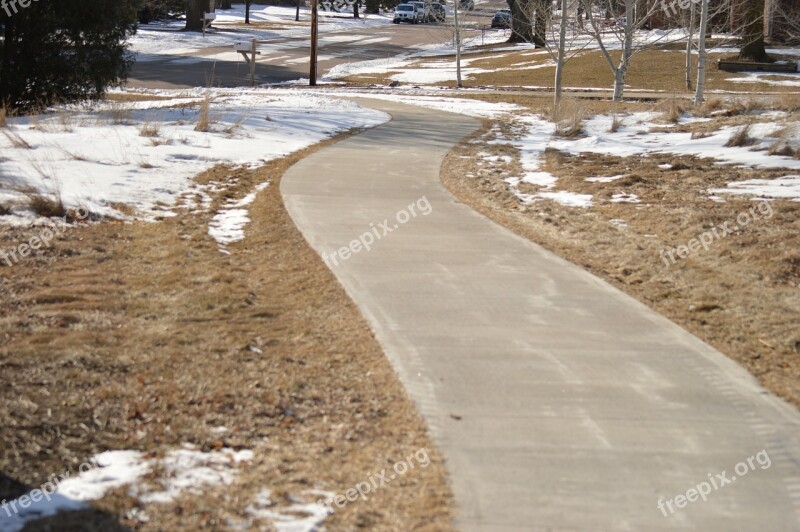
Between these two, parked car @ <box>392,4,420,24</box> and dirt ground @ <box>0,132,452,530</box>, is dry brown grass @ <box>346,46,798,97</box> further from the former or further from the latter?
parked car @ <box>392,4,420,24</box>

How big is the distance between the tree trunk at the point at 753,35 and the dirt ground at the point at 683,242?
24.5 m

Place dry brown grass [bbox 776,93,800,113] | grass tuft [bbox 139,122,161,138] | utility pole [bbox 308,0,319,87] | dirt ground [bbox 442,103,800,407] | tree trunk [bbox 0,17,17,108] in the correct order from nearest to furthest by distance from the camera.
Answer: dirt ground [bbox 442,103,800,407] → grass tuft [bbox 139,122,161,138] → dry brown grass [bbox 776,93,800,113] → tree trunk [bbox 0,17,17,108] → utility pole [bbox 308,0,319,87]

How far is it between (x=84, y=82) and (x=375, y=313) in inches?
690

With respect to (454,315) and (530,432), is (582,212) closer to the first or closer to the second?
(454,315)

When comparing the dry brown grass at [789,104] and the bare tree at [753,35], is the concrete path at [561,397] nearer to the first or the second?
the dry brown grass at [789,104]

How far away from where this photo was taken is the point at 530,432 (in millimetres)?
5020

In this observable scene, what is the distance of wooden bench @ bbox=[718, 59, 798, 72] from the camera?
120ft

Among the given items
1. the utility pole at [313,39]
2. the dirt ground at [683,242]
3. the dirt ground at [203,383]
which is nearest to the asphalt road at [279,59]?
the utility pole at [313,39]

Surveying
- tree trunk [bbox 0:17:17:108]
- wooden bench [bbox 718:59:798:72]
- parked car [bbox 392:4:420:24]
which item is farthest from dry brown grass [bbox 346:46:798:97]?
parked car [bbox 392:4:420:24]

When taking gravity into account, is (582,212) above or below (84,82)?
below

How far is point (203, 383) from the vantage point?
5.59 metres

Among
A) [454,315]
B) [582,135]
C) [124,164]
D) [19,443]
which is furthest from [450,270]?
[582,135]

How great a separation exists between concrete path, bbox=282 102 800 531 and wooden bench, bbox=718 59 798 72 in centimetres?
3161

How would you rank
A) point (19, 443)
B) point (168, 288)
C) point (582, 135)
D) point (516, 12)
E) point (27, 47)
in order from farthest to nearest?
point (516, 12), point (27, 47), point (582, 135), point (168, 288), point (19, 443)
